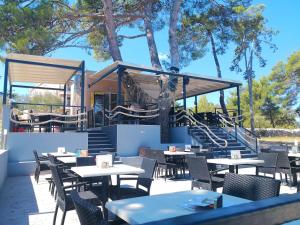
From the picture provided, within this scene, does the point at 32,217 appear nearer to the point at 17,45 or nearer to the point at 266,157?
the point at 266,157

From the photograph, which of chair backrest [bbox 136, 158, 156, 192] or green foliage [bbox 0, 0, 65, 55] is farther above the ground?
green foliage [bbox 0, 0, 65, 55]

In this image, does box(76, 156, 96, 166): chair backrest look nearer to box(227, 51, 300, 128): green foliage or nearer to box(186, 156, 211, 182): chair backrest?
box(186, 156, 211, 182): chair backrest

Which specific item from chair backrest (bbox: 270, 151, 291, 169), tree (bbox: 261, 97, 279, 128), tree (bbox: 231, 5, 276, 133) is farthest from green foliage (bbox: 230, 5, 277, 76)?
chair backrest (bbox: 270, 151, 291, 169)

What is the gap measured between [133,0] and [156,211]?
14.0 meters

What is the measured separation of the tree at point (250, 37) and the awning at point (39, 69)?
1032 centimetres

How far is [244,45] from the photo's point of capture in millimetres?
19297

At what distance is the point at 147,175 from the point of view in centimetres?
418

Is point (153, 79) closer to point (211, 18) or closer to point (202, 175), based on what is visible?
point (211, 18)

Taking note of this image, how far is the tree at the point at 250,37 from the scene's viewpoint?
1722 centimetres

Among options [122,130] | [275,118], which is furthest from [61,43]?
[275,118]

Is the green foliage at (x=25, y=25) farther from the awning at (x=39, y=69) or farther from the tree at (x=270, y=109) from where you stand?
the tree at (x=270, y=109)

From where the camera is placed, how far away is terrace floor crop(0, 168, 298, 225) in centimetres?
412

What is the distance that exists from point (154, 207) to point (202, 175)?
9.10 feet

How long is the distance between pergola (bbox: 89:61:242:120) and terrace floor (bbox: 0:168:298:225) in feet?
16.4
